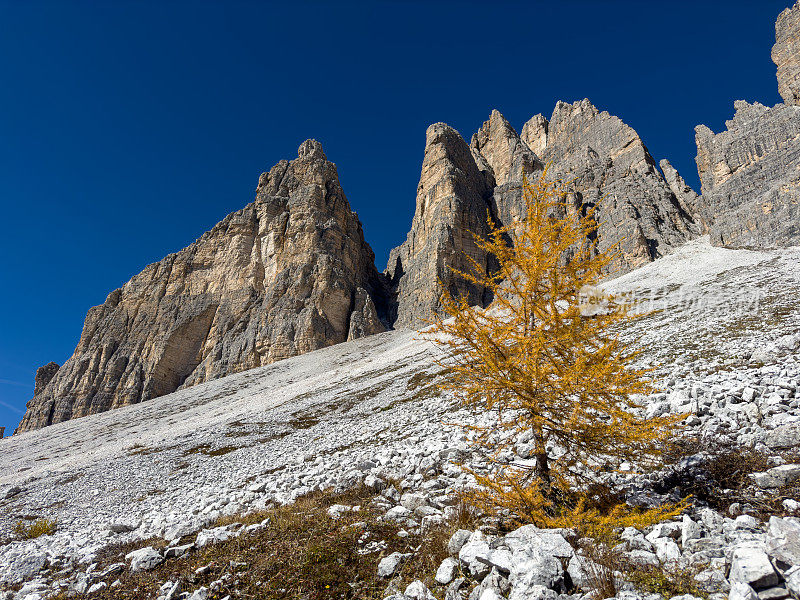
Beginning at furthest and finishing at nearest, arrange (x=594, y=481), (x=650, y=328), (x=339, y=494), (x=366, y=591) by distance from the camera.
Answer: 1. (x=650, y=328)
2. (x=339, y=494)
3. (x=594, y=481)
4. (x=366, y=591)

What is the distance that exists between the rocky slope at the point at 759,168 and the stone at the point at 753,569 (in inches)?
2962

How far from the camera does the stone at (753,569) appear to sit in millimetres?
3070

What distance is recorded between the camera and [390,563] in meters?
5.16

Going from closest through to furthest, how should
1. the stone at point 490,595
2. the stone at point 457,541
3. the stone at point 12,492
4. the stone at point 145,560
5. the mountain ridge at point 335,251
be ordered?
1. the stone at point 490,595
2. the stone at point 457,541
3. the stone at point 145,560
4. the stone at point 12,492
5. the mountain ridge at point 335,251

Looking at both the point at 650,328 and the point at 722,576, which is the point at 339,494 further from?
the point at 650,328

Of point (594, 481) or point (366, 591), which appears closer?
point (366, 591)

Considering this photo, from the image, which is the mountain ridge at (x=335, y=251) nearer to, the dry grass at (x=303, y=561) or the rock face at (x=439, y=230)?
the rock face at (x=439, y=230)

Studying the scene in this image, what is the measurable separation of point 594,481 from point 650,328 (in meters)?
22.2

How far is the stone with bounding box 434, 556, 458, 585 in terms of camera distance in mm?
4551

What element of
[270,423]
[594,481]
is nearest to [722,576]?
[594,481]

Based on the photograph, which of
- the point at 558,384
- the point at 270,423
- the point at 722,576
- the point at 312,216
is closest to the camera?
the point at 722,576

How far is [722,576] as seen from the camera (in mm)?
3387

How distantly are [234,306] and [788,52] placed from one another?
525ft

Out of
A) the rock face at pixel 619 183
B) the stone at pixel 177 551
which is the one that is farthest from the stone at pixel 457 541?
the rock face at pixel 619 183
